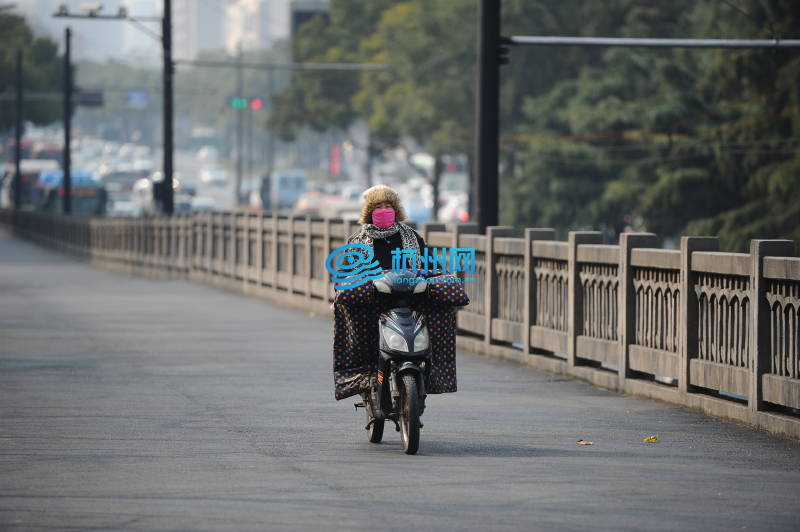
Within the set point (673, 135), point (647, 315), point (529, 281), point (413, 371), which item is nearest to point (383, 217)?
point (413, 371)

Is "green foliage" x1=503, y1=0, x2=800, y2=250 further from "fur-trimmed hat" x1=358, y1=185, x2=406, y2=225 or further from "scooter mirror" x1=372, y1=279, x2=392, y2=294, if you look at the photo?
"scooter mirror" x1=372, y1=279, x2=392, y2=294

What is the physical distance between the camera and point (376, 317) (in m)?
11.2

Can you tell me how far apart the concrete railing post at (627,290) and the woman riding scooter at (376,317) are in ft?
12.1

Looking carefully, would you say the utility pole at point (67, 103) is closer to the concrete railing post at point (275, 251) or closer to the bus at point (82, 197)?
the bus at point (82, 197)

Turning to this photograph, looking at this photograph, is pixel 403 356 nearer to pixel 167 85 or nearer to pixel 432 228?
pixel 432 228

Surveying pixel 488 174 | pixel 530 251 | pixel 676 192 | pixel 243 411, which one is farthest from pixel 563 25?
pixel 243 411

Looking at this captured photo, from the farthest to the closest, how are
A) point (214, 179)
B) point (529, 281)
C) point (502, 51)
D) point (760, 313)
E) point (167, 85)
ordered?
point (214, 179), point (167, 85), point (502, 51), point (529, 281), point (760, 313)

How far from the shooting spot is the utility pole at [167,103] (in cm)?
4200

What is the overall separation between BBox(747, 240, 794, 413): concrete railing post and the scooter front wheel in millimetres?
2743

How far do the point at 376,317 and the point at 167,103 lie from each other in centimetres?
3280

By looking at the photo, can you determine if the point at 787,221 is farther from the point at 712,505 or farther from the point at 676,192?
the point at 712,505

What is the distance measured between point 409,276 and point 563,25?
54.9 meters

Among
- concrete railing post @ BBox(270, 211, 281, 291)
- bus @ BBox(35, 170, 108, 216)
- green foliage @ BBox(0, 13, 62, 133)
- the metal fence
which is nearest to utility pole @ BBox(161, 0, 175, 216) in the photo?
concrete railing post @ BBox(270, 211, 281, 291)

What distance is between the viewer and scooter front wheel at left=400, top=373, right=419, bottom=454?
10.6 m
